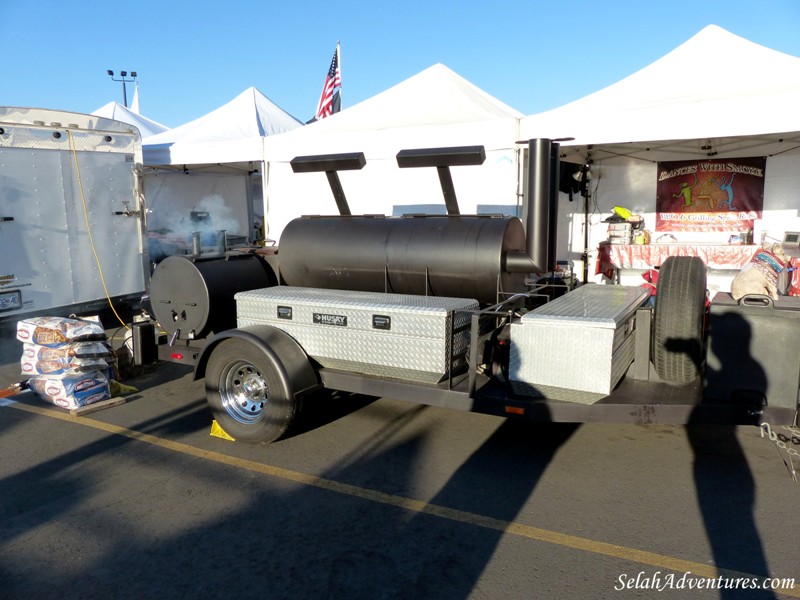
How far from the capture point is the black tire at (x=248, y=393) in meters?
4.55

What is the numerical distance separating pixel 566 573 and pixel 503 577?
1.07ft

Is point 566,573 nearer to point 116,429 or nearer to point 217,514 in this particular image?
point 217,514

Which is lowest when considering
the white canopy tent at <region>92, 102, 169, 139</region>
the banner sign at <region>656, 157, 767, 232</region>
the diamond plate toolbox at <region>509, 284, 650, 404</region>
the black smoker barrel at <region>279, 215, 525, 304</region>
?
the diamond plate toolbox at <region>509, 284, 650, 404</region>

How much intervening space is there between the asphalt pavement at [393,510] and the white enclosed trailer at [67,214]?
309 cm

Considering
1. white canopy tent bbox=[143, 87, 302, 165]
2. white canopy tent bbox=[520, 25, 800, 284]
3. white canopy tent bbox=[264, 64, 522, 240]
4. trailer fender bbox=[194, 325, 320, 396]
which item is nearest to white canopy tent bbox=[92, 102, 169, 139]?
white canopy tent bbox=[143, 87, 302, 165]

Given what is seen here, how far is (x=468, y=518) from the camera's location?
3609 millimetres

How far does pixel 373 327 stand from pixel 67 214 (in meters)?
6.05

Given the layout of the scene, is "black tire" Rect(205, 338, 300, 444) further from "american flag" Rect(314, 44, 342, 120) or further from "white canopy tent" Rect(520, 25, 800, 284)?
"american flag" Rect(314, 44, 342, 120)

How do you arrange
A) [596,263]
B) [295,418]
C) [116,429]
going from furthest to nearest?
1. [596,263]
2. [116,429]
3. [295,418]

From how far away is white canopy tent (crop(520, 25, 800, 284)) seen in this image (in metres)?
7.77

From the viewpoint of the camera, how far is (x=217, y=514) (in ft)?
12.1

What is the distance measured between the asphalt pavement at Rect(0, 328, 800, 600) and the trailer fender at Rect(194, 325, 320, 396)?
0.57 metres

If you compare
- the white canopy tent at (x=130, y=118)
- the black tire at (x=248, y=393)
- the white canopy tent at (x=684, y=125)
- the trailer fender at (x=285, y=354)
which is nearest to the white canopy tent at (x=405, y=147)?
the white canopy tent at (x=684, y=125)

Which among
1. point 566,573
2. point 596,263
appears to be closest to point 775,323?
point 566,573
